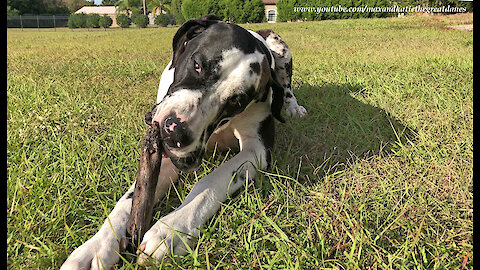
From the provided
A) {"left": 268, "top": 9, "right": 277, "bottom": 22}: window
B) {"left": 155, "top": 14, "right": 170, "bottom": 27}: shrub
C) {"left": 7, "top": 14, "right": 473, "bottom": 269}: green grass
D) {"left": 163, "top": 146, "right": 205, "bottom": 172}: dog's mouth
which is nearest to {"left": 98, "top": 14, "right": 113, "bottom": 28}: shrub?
{"left": 155, "top": 14, "right": 170, "bottom": 27}: shrub

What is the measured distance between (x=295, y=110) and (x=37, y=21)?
43232 millimetres

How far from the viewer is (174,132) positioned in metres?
1.93

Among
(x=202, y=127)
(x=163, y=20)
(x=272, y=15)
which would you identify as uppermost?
(x=202, y=127)

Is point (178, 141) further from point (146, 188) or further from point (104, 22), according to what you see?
point (104, 22)

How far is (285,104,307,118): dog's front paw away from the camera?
12.6ft

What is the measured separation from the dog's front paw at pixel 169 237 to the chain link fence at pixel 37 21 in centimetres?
4306

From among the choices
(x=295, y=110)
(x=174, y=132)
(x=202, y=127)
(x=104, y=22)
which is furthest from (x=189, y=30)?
(x=104, y=22)

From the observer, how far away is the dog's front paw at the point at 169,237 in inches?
69.4

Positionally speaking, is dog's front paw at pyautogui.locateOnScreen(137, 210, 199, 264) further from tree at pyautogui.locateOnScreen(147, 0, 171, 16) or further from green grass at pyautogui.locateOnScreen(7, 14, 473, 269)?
tree at pyautogui.locateOnScreen(147, 0, 171, 16)

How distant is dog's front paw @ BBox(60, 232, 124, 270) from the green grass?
8 cm

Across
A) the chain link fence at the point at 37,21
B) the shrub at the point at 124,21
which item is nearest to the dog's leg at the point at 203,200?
the shrub at the point at 124,21

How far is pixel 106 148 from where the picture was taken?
2775 millimetres
